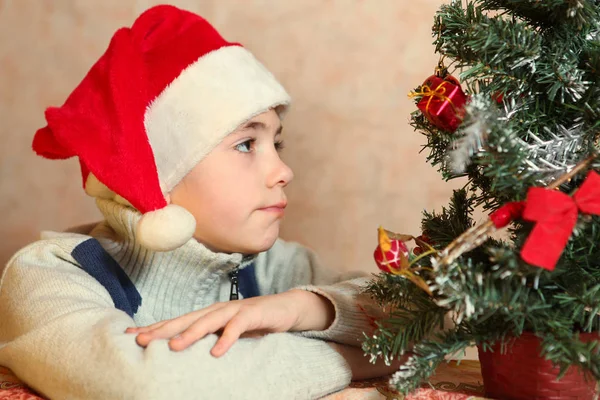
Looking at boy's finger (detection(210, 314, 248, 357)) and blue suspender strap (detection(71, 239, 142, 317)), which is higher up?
blue suspender strap (detection(71, 239, 142, 317))

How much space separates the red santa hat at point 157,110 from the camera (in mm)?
947

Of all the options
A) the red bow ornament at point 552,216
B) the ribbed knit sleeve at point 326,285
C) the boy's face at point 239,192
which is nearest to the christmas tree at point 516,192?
the red bow ornament at point 552,216

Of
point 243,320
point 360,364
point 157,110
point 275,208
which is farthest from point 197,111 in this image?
point 360,364

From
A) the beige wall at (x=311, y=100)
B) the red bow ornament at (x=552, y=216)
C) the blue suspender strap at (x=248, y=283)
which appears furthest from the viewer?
the beige wall at (x=311, y=100)

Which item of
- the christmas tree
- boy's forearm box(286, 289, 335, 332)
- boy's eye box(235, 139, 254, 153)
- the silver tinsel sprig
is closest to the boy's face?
boy's eye box(235, 139, 254, 153)

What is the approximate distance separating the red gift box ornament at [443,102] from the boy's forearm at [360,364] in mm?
343

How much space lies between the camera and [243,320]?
86 cm

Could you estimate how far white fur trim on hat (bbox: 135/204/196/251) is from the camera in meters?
0.90

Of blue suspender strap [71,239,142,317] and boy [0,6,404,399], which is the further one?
blue suspender strap [71,239,142,317]

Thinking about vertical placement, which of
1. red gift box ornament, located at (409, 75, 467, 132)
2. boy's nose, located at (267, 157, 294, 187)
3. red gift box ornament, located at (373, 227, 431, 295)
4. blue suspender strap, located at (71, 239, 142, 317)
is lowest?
blue suspender strap, located at (71, 239, 142, 317)

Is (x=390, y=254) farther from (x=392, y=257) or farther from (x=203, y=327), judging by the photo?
(x=203, y=327)

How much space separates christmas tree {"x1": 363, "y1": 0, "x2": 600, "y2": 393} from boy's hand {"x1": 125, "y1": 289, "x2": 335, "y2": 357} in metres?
0.13

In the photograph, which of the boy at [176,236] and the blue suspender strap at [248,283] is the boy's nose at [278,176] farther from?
the blue suspender strap at [248,283]

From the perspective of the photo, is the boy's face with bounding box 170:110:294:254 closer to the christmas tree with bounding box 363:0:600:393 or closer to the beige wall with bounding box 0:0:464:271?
the christmas tree with bounding box 363:0:600:393
